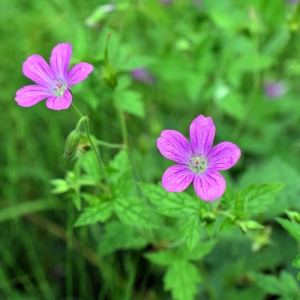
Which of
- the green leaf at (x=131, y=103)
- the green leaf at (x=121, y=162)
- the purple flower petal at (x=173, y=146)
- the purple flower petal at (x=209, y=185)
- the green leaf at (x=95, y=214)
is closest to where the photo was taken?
the purple flower petal at (x=209, y=185)

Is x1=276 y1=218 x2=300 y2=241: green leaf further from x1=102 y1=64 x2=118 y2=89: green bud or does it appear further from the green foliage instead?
x1=102 y1=64 x2=118 y2=89: green bud

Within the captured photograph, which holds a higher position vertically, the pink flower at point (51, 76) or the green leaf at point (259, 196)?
the pink flower at point (51, 76)

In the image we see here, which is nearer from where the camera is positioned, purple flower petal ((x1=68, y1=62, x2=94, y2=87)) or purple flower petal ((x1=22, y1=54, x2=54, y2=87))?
purple flower petal ((x1=68, y1=62, x2=94, y2=87))

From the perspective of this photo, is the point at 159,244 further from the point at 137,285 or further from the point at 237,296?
the point at 137,285

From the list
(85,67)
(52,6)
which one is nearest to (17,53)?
(52,6)

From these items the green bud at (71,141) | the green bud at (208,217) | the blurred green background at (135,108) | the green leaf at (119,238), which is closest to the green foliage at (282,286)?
the blurred green background at (135,108)

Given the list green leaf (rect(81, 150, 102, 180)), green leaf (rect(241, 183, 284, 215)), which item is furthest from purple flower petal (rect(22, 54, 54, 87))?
green leaf (rect(241, 183, 284, 215))

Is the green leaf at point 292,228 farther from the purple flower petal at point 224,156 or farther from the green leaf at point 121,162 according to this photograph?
the green leaf at point 121,162

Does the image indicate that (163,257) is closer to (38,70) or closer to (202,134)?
(202,134)
